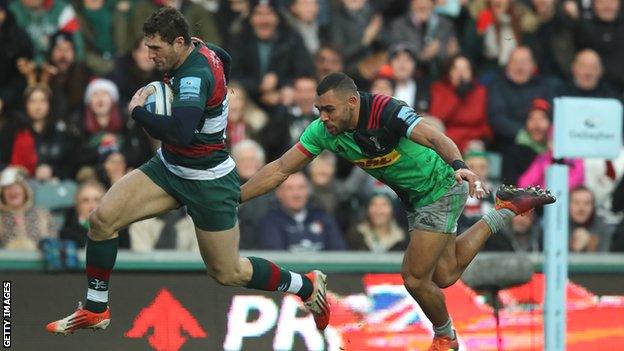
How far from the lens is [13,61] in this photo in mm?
15352

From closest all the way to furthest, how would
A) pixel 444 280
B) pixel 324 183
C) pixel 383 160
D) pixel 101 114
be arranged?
pixel 383 160 < pixel 444 280 < pixel 324 183 < pixel 101 114

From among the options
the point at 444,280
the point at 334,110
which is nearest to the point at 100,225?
the point at 334,110

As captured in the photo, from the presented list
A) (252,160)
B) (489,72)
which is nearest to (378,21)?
(489,72)

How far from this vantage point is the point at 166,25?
10398 mm

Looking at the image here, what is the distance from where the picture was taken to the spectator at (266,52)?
1591 centimetres

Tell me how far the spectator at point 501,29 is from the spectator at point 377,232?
122 inches

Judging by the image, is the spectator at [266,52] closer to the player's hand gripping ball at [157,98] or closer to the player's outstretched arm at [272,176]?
the player's outstretched arm at [272,176]

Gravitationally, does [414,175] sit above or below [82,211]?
above

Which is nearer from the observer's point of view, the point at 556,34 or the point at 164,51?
the point at 164,51

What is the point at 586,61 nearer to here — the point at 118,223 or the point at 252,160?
the point at 252,160

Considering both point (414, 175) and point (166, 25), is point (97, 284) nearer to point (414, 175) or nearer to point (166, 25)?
point (166, 25)

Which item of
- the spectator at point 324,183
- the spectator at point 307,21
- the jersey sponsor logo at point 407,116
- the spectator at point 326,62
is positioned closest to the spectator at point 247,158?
the spectator at point 324,183

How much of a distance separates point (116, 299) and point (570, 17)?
673cm

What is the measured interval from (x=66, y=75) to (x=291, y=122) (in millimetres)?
2261
